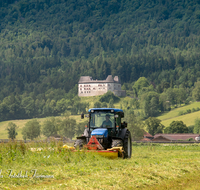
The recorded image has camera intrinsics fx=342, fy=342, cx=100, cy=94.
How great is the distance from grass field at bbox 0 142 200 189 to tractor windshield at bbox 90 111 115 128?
3.20 metres

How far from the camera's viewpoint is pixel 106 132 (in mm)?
19922

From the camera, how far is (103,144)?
19578mm

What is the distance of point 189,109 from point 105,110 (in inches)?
6497

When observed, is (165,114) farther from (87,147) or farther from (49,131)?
(87,147)

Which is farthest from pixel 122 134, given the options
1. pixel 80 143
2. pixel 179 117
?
pixel 179 117

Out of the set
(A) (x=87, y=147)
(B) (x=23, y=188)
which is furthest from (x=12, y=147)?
(B) (x=23, y=188)

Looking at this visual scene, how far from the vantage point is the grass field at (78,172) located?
12234mm

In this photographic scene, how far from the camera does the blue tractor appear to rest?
19.4 m

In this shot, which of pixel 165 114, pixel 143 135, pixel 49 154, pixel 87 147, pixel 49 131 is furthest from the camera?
pixel 165 114

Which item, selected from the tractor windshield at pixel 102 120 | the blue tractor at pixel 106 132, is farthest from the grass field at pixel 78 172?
the tractor windshield at pixel 102 120

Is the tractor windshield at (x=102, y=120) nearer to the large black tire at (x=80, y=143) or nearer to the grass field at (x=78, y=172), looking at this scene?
the large black tire at (x=80, y=143)

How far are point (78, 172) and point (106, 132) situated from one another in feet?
19.6

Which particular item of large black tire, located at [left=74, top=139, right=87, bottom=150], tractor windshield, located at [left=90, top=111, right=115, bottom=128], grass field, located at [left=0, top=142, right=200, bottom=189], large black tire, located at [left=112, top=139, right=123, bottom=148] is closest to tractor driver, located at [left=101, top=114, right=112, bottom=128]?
tractor windshield, located at [left=90, top=111, right=115, bottom=128]

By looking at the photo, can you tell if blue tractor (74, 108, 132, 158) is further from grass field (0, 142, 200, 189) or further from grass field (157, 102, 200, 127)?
grass field (157, 102, 200, 127)
